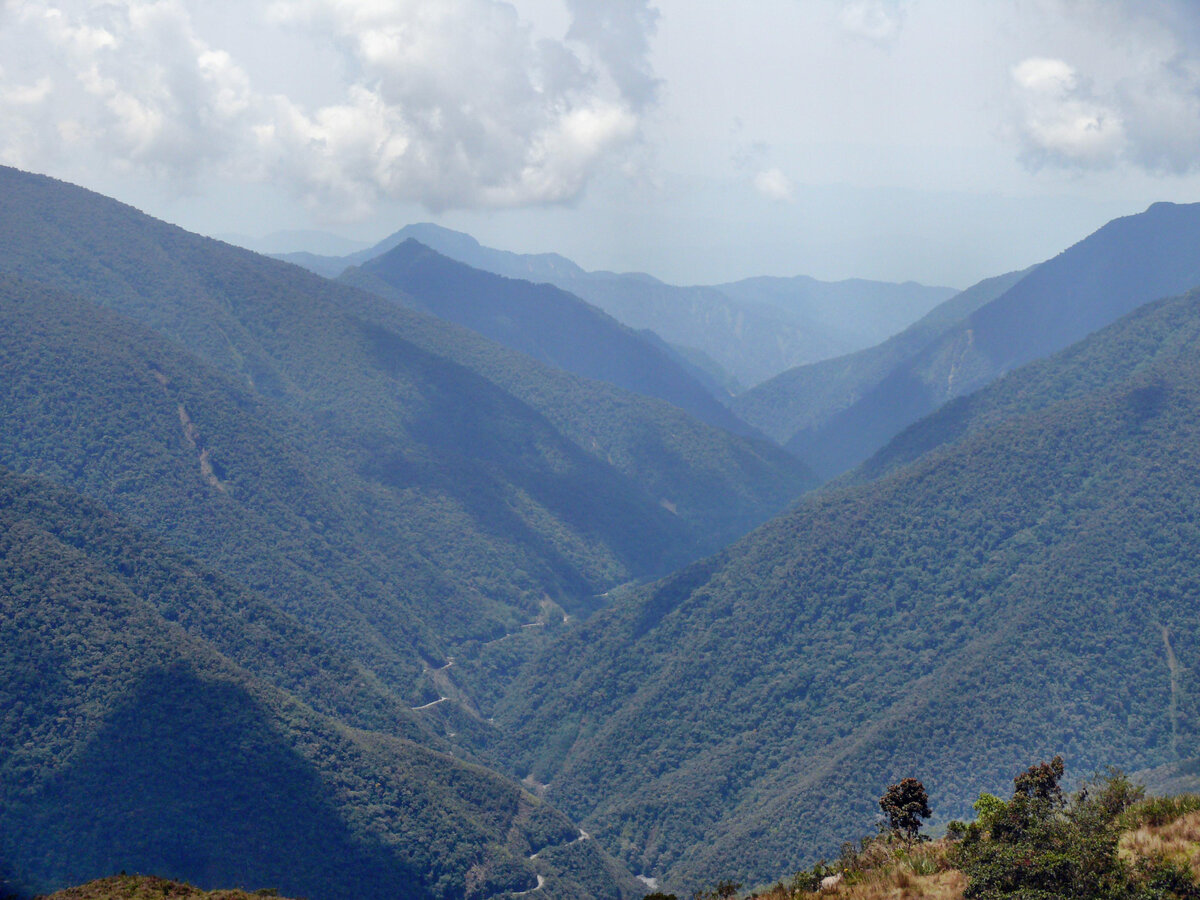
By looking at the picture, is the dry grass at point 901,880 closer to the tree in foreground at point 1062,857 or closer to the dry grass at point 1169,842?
the tree in foreground at point 1062,857

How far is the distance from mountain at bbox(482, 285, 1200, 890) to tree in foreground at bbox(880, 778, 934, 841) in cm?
7690

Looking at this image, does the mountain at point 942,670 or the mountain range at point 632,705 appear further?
the mountain at point 942,670

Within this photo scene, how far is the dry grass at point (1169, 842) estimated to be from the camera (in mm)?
29703

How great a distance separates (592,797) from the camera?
170 meters

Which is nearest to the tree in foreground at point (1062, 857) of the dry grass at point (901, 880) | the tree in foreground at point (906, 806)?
the dry grass at point (901, 880)

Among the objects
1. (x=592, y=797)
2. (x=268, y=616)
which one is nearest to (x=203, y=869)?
(x=268, y=616)

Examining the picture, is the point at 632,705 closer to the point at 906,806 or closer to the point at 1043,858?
the point at 906,806

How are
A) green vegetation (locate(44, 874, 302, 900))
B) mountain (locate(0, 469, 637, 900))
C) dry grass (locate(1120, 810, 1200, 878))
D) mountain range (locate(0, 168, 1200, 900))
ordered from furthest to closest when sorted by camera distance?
mountain range (locate(0, 168, 1200, 900)) < mountain (locate(0, 469, 637, 900)) < green vegetation (locate(44, 874, 302, 900)) < dry grass (locate(1120, 810, 1200, 878))

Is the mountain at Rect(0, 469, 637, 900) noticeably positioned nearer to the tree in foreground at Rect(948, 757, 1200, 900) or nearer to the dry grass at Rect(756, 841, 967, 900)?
the dry grass at Rect(756, 841, 967, 900)

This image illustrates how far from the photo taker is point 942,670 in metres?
156

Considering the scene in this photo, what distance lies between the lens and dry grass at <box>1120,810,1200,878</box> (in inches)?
1169

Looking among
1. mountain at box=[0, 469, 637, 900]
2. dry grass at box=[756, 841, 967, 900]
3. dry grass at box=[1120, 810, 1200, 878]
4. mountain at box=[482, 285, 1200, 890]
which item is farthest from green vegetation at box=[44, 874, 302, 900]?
mountain at box=[482, 285, 1200, 890]

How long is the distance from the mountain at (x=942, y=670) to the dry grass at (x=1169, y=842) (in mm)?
89953

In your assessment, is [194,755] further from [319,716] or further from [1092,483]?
[1092,483]
